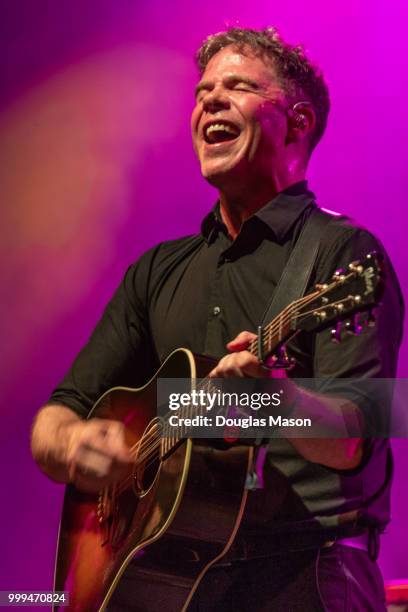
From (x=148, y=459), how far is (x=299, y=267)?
0.52 metres

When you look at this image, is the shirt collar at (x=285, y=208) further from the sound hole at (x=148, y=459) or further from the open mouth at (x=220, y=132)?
the sound hole at (x=148, y=459)

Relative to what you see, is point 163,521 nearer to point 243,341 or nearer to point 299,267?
point 243,341

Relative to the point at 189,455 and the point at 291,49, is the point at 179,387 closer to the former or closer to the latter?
the point at 189,455

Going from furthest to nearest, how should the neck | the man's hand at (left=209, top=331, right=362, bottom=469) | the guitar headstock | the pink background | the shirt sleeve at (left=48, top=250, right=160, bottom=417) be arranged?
1. the pink background
2. the shirt sleeve at (left=48, top=250, right=160, bottom=417)
3. the neck
4. the man's hand at (left=209, top=331, right=362, bottom=469)
5. the guitar headstock

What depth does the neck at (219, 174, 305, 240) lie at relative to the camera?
2.00m

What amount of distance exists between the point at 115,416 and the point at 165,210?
90 cm

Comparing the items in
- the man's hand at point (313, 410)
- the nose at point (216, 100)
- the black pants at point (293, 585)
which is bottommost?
the black pants at point (293, 585)

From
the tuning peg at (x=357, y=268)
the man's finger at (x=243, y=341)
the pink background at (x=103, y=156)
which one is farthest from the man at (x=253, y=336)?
the pink background at (x=103, y=156)

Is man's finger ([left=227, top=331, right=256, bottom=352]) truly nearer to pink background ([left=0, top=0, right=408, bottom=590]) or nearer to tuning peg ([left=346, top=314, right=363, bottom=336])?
tuning peg ([left=346, top=314, right=363, bottom=336])

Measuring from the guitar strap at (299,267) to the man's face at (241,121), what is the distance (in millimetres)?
239

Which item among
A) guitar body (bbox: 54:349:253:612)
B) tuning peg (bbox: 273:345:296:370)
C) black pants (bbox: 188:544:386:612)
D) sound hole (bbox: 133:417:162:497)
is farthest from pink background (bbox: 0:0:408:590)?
tuning peg (bbox: 273:345:296:370)

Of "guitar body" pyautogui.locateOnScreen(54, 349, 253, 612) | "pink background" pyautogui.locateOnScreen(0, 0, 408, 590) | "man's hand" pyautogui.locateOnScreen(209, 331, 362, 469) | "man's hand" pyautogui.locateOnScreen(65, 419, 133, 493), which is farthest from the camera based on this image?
"pink background" pyautogui.locateOnScreen(0, 0, 408, 590)

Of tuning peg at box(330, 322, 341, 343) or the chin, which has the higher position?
the chin

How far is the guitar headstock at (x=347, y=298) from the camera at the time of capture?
1276mm
